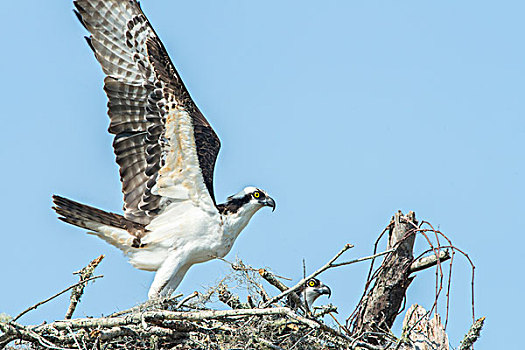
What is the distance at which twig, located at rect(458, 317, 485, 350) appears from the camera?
562cm

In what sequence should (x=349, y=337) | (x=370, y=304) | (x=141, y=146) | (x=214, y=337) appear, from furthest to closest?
1. (x=141, y=146)
2. (x=370, y=304)
3. (x=214, y=337)
4. (x=349, y=337)

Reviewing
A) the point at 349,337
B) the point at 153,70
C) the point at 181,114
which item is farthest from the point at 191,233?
the point at 349,337

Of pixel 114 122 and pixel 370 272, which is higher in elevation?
pixel 114 122

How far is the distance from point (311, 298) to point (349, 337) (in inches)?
81.9

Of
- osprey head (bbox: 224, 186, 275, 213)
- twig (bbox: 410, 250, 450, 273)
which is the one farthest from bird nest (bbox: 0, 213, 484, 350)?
osprey head (bbox: 224, 186, 275, 213)

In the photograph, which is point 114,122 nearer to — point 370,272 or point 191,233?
point 191,233

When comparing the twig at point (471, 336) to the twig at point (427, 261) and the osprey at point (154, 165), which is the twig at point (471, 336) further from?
the osprey at point (154, 165)

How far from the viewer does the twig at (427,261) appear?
6.50 metres

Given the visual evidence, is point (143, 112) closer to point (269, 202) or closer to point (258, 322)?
point (269, 202)

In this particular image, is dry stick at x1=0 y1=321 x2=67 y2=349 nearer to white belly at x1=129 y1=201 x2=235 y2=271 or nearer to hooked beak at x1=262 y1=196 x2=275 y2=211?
white belly at x1=129 y1=201 x2=235 y2=271

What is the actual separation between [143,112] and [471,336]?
13.5ft

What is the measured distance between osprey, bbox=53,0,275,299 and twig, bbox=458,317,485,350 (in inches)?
111

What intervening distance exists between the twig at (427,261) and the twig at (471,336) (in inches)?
35.7

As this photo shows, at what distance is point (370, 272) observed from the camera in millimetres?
6727
